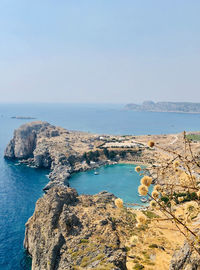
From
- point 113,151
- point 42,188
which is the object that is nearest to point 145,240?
point 42,188

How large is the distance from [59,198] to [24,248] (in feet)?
43.3

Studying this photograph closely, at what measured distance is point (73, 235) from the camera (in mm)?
27766

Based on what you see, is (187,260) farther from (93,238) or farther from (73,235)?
(73,235)

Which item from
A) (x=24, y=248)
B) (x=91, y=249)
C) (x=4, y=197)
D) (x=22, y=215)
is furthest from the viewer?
(x=4, y=197)

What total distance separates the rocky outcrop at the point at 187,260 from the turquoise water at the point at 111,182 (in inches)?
1554

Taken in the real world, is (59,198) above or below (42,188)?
above

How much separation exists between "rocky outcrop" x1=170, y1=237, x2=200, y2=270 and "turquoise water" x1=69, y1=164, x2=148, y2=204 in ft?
129

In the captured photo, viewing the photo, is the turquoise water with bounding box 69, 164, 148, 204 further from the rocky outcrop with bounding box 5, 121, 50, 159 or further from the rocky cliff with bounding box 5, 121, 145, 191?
the rocky outcrop with bounding box 5, 121, 50, 159

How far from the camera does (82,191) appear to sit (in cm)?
6438

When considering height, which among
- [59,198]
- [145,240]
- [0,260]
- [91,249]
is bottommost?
[0,260]

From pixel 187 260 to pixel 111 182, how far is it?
186ft

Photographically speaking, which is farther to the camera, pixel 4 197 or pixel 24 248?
pixel 4 197

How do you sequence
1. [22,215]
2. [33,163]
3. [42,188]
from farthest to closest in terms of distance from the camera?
[33,163]
[42,188]
[22,215]

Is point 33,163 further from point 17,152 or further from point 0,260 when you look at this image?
point 0,260
